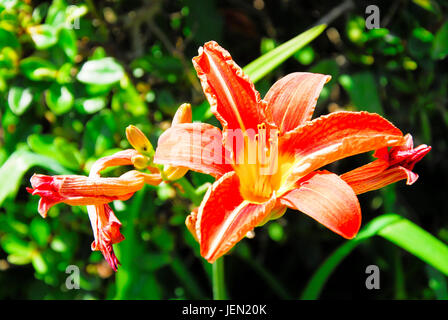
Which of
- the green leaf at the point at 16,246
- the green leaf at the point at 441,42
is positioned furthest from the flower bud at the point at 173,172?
the green leaf at the point at 441,42

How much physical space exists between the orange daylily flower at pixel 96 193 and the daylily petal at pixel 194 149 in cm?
10

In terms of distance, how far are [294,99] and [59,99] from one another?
62 centimetres

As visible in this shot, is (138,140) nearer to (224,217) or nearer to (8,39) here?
(224,217)

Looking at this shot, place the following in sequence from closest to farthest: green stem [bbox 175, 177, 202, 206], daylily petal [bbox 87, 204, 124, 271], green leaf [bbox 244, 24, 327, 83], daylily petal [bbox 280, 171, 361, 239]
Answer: daylily petal [bbox 280, 171, 361, 239], daylily petal [bbox 87, 204, 124, 271], green stem [bbox 175, 177, 202, 206], green leaf [bbox 244, 24, 327, 83]

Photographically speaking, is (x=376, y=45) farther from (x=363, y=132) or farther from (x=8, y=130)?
(x=8, y=130)

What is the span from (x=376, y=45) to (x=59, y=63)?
0.86 meters

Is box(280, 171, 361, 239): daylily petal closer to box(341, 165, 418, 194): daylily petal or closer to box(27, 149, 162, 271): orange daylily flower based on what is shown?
box(341, 165, 418, 194): daylily petal

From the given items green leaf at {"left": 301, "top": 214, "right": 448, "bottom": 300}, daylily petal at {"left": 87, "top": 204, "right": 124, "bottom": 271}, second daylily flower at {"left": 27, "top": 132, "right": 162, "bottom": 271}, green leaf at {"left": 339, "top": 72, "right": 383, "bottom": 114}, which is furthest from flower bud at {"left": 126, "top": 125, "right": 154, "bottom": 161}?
green leaf at {"left": 339, "top": 72, "right": 383, "bottom": 114}

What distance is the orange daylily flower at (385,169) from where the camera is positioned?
2.73 feet

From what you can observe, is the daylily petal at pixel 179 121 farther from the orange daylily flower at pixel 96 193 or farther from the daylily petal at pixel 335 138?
the daylily petal at pixel 335 138

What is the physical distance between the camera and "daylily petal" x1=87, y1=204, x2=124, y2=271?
822 millimetres
